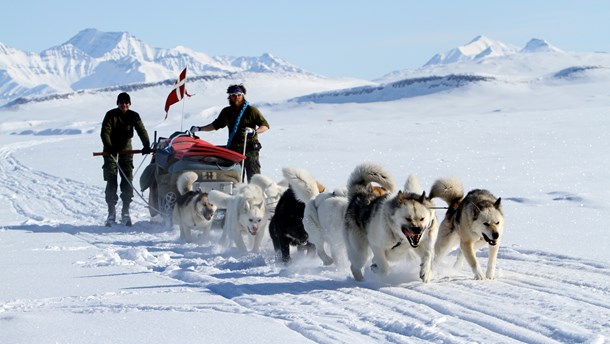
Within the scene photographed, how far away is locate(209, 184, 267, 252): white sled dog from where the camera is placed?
7.31 metres

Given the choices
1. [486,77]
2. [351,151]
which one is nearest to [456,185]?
[351,151]

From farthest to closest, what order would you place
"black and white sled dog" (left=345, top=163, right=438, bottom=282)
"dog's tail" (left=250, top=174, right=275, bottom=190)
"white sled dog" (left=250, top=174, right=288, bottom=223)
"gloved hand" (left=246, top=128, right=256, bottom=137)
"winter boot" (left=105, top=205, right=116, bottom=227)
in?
"winter boot" (left=105, top=205, right=116, bottom=227), "gloved hand" (left=246, top=128, right=256, bottom=137), "dog's tail" (left=250, top=174, right=275, bottom=190), "white sled dog" (left=250, top=174, right=288, bottom=223), "black and white sled dog" (left=345, top=163, right=438, bottom=282)

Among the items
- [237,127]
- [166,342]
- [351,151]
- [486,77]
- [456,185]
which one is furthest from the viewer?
[486,77]

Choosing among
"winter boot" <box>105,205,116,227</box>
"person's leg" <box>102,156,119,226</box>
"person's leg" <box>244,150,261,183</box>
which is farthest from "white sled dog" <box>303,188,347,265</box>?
"person's leg" <box>102,156,119,226</box>

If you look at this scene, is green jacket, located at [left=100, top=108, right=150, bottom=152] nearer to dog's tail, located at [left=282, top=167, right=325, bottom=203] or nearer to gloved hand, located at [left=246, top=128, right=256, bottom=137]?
gloved hand, located at [left=246, top=128, right=256, bottom=137]

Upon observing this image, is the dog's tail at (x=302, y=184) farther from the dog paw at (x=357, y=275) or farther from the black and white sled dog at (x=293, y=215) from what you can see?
the dog paw at (x=357, y=275)

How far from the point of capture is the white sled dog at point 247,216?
731cm

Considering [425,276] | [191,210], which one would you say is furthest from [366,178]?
[191,210]

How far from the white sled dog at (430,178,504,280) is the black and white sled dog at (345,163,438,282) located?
1.01 ft

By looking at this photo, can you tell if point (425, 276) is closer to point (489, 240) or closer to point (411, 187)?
point (489, 240)

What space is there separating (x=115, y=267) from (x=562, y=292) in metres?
3.69

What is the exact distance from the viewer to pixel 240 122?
9156 millimetres

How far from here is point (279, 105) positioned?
305 feet

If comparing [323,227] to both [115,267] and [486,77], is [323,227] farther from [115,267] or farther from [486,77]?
[486,77]
